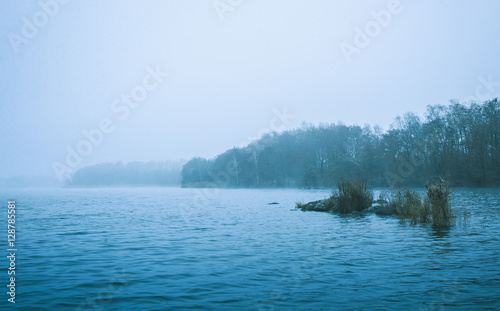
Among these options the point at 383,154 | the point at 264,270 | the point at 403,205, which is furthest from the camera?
the point at 383,154

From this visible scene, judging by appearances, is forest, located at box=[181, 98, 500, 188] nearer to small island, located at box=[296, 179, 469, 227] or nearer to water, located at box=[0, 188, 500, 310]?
small island, located at box=[296, 179, 469, 227]

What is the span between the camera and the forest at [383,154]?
57.4 metres

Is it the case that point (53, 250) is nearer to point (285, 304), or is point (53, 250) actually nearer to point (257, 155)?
point (285, 304)

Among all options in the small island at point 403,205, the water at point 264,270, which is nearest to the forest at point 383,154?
the small island at point 403,205

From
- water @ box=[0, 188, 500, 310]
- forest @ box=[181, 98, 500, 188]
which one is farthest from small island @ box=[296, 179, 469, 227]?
forest @ box=[181, 98, 500, 188]

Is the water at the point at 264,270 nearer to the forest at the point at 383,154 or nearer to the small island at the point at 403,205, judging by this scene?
the small island at the point at 403,205

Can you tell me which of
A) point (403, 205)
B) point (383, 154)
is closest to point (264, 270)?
point (403, 205)

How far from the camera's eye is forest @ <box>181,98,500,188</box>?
57438 mm

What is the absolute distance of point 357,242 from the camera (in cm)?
1277

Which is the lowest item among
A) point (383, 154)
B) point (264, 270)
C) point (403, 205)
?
point (264, 270)

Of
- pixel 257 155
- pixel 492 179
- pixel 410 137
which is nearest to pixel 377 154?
pixel 410 137

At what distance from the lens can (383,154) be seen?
7356 centimetres

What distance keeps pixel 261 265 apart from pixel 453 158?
60218 millimetres

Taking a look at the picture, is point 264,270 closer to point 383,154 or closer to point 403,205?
point 403,205
